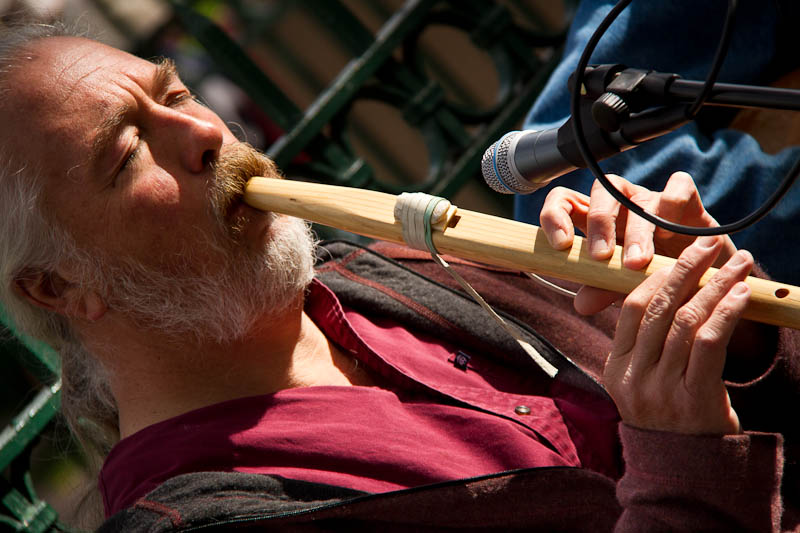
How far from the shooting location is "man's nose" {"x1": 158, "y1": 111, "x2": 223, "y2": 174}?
1480 mm

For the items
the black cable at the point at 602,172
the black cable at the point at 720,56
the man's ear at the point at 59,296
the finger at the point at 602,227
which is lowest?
the man's ear at the point at 59,296

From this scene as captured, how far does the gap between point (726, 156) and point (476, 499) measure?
3.43 ft

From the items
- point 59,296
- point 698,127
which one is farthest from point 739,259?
point 59,296

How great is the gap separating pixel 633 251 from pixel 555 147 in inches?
9.9

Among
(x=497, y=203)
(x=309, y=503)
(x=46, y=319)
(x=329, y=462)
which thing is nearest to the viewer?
(x=309, y=503)

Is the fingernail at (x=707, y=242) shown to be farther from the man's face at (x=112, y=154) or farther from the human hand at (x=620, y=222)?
the man's face at (x=112, y=154)

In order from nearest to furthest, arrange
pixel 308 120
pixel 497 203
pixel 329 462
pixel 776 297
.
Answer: pixel 776 297
pixel 329 462
pixel 308 120
pixel 497 203

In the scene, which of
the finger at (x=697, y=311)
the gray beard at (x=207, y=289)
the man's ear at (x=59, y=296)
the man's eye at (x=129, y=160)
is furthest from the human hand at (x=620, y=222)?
the man's ear at (x=59, y=296)

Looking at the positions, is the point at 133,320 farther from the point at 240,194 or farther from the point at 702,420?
the point at 702,420

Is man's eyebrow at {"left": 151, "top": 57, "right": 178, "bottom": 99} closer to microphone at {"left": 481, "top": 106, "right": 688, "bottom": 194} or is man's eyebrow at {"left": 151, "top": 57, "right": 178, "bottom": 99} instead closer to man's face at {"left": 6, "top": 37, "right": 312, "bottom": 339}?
man's face at {"left": 6, "top": 37, "right": 312, "bottom": 339}

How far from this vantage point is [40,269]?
5.15 ft

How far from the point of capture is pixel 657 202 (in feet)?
4.39

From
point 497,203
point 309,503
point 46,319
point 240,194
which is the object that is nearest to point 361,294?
point 240,194

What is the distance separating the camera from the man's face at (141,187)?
146cm
